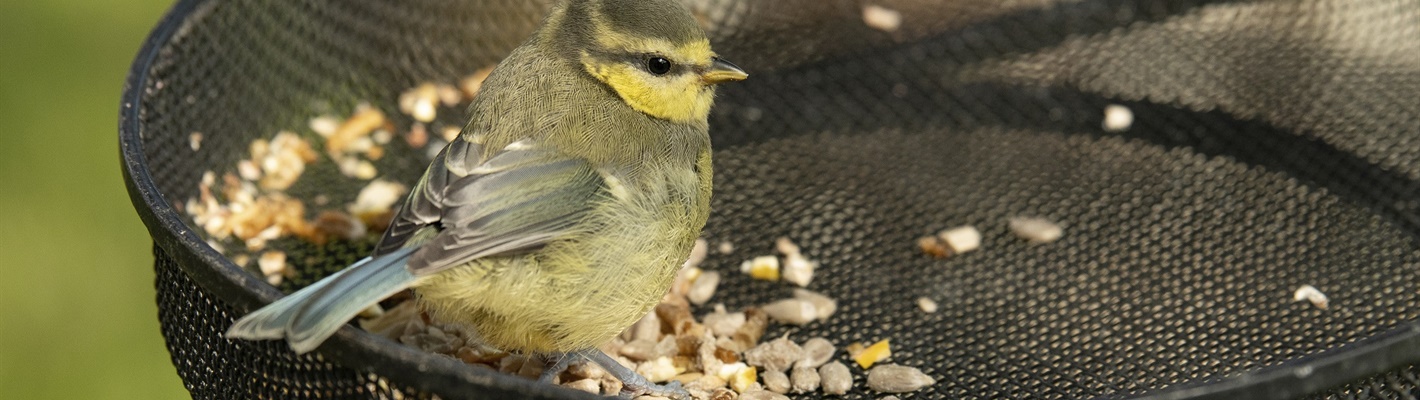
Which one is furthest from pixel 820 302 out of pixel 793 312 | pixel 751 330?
pixel 751 330

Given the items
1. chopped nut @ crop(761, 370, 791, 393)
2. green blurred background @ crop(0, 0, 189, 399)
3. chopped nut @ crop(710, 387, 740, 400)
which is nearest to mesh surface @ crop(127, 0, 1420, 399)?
chopped nut @ crop(761, 370, 791, 393)

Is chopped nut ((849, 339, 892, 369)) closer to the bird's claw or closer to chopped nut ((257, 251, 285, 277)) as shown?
the bird's claw

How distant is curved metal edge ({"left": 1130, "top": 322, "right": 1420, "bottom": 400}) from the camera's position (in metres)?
1.74

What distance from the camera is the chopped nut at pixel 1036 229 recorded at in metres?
3.29

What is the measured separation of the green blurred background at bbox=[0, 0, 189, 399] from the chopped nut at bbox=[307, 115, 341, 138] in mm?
796

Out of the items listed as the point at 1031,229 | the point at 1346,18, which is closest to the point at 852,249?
the point at 1031,229

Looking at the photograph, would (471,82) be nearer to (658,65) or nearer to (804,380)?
(658,65)

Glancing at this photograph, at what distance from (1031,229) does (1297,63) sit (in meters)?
1.05

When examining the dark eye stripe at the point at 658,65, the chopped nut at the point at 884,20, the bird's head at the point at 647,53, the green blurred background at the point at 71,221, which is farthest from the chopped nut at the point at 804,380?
the green blurred background at the point at 71,221

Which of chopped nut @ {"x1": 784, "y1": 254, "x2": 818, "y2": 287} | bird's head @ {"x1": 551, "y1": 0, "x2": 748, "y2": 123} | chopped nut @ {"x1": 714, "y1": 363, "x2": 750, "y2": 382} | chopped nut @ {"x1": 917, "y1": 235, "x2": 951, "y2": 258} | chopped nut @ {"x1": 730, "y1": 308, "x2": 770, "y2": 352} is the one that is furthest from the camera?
chopped nut @ {"x1": 917, "y1": 235, "x2": 951, "y2": 258}

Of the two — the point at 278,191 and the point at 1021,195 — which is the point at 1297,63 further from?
the point at 278,191

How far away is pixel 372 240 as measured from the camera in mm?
3182

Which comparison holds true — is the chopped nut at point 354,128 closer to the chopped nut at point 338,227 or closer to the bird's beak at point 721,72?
the chopped nut at point 338,227

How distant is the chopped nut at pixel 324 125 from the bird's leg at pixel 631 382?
117 cm
